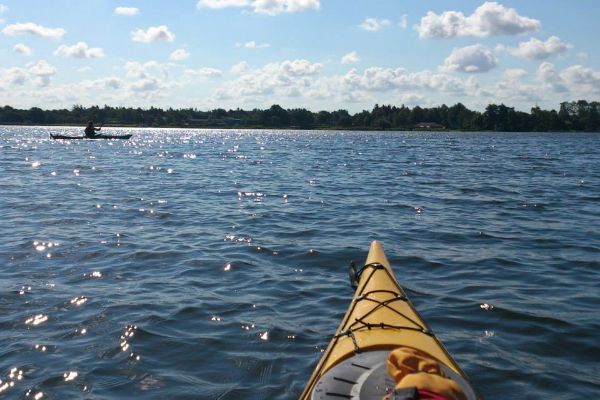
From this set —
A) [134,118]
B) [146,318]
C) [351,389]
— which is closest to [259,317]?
[146,318]

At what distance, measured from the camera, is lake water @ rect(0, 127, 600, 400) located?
20.7 feet

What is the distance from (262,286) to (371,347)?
438 cm

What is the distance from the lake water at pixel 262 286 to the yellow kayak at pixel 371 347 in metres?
0.96

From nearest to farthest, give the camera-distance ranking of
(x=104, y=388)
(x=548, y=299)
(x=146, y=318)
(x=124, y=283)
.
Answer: (x=104, y=388) < (x=146, y=318) < (x=548, y=299) < (x=124, y=283)

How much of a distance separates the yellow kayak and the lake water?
96 cm

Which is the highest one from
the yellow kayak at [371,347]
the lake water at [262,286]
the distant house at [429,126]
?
the distant house at [429,126]

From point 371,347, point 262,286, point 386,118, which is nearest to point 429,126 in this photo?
point 386,118

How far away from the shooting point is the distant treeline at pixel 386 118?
14500 cm

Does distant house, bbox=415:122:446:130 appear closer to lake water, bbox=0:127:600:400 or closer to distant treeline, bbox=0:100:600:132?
distant treeline, bbox=0:100:600:132

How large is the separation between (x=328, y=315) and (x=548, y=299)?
3549mm

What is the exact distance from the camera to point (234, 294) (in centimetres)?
893

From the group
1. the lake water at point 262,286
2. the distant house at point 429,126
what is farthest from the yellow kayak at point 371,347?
the distant house at point 429,126

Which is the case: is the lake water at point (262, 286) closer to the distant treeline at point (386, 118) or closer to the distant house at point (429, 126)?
the distant treeline at point (386, 118)

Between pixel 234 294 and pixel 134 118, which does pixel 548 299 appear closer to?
pixel 234 294
